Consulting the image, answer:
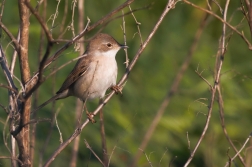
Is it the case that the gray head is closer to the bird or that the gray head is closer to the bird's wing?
the bird

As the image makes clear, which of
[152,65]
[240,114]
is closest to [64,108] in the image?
[152,65]

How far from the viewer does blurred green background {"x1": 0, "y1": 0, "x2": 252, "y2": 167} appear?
6.68 m

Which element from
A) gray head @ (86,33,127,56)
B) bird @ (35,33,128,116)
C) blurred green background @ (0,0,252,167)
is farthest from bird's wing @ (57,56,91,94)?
blurred green background @ (0,0,252,167)

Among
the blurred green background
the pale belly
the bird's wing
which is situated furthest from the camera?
the blurred green background

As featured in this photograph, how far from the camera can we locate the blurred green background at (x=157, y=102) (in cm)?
668

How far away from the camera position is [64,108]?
683cm

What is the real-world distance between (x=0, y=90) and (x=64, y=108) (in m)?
0.83

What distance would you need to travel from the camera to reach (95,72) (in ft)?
15.3

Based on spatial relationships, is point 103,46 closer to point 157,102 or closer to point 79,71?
point 79,71

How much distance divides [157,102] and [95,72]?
319cm

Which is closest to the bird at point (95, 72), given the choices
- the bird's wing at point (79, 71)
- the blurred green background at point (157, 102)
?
the bird's wing at point (79, 71)

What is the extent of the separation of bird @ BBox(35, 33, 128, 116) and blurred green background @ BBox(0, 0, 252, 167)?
134cm

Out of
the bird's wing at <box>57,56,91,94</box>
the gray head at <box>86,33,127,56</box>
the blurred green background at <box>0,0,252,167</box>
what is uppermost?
the gray head at <box>86,33,127,56</box>

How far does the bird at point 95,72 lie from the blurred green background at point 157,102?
52.7 inches
